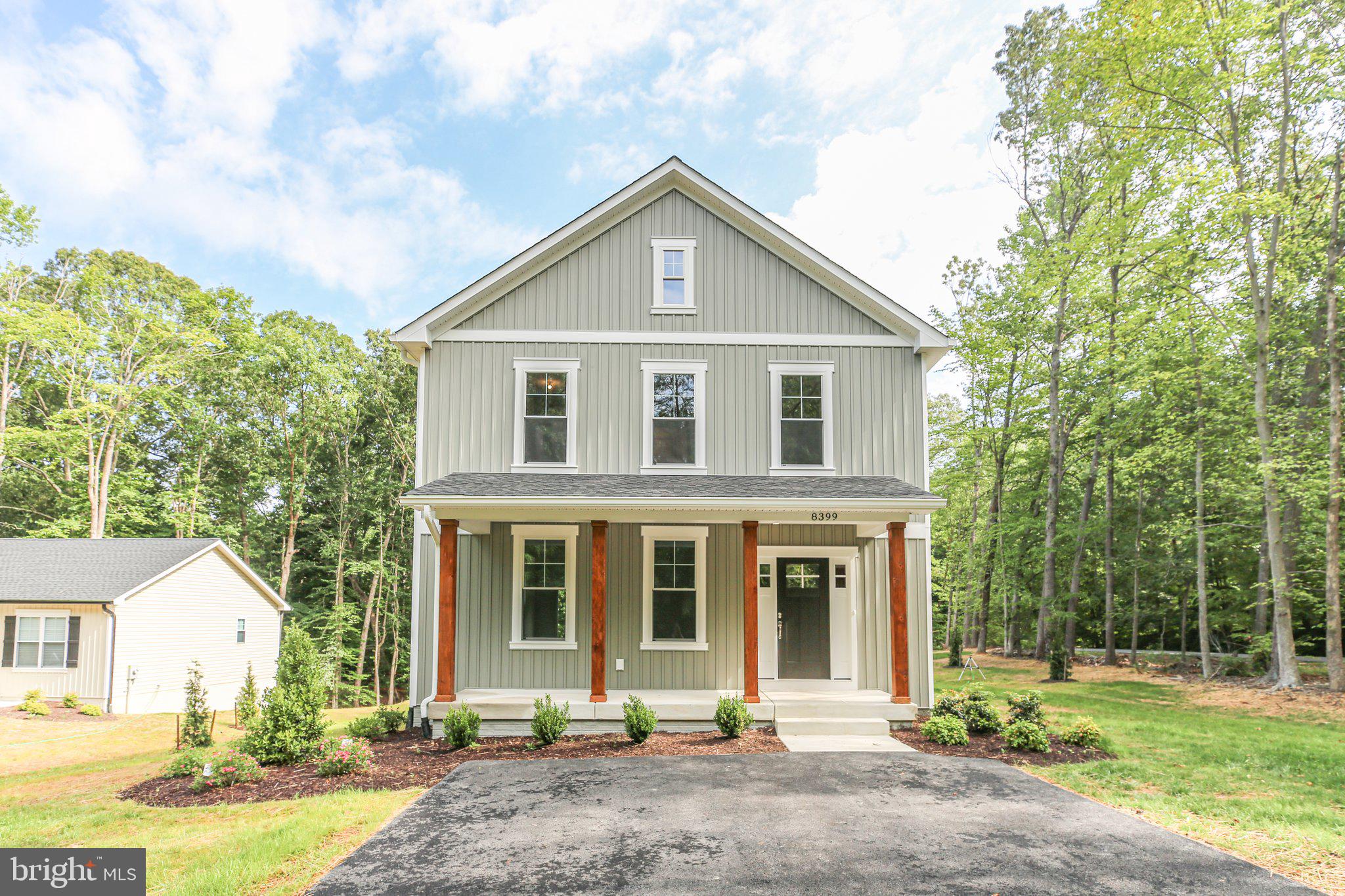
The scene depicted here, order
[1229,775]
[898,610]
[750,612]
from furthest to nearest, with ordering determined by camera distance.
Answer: [898,610]
[750,612]
[1229,775]

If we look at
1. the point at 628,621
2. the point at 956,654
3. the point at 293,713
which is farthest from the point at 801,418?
the point at 956,654

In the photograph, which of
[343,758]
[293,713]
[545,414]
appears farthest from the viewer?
[545,414]

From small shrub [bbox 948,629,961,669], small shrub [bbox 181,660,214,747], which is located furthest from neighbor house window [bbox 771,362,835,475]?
small shrub [bbox 948,629,961,669]

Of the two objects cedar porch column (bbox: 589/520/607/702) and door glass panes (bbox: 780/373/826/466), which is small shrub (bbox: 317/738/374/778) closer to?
cedar porch column (bbox: 589/520/607/702)

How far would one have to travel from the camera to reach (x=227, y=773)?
24.1 feet

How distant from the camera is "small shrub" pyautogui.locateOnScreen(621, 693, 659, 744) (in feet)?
29.1

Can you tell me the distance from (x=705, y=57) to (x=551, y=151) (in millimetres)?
5658

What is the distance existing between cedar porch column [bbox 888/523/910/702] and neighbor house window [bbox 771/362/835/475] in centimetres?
183

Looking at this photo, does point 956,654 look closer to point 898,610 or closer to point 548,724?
point 898,610

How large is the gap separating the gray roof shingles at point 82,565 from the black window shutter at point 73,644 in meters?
0.68

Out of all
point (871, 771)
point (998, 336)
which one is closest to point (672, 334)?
point (871, 771)

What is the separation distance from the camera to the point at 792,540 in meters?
11.2

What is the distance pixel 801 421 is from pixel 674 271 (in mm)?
3386

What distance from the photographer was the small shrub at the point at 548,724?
887 centimetres
